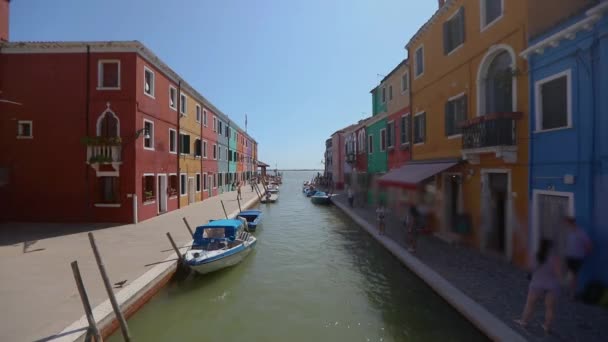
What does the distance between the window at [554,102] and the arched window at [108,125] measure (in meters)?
17.4

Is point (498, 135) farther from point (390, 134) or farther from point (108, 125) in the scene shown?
point (108, 125)

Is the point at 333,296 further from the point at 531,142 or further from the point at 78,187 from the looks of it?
the point at 78,187

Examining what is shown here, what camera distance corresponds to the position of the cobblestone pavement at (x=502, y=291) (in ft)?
18.8

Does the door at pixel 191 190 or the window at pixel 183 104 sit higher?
the window at pixel 183 104

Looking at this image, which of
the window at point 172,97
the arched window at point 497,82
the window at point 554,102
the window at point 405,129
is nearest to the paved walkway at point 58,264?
the window at point 172,97

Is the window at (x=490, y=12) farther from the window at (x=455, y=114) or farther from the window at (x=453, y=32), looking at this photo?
the window at (x=455, y=114)

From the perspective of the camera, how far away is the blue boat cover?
11398mm

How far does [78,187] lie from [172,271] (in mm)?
9833

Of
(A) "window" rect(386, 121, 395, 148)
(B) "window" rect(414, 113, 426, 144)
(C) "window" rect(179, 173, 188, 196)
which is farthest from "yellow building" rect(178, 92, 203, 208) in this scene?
(B) "window" rect(414, 113, 426, 144)

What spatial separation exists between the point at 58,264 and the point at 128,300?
3.96 metres

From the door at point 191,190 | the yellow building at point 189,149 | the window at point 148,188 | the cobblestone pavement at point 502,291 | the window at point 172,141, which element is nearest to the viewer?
the cobblestone pavement at point 502,291

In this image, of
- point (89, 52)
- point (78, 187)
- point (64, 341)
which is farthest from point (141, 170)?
point (64, 341)

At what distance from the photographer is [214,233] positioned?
11812 millimetres

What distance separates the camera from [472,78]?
11.0 m
